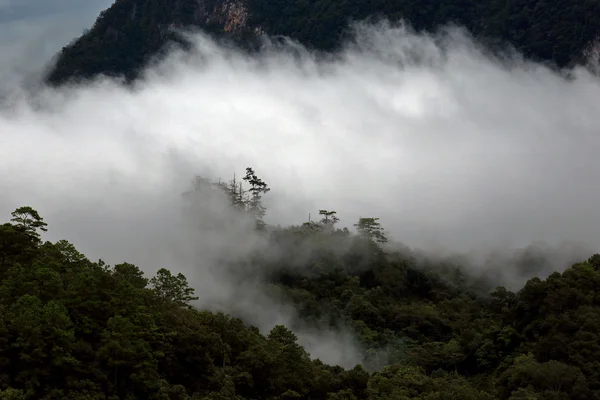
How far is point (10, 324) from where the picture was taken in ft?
165

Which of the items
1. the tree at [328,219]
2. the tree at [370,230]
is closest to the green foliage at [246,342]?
the tree at [370,230]

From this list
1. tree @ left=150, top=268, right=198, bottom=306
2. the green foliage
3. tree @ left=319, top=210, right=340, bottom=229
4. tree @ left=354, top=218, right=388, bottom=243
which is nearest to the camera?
the green foliage

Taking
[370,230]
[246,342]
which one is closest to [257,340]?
[246,342]

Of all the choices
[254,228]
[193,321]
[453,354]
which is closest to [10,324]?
[193,321]

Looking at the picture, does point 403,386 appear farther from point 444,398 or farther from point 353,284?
point 353,284

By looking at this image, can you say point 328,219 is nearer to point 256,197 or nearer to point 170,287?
point 256,197

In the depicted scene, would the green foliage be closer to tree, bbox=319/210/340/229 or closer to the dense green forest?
the dense green forest

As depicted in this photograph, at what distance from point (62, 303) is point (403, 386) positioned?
25.7m

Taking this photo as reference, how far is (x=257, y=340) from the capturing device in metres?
65.6

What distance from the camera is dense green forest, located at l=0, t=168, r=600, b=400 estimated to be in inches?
2018

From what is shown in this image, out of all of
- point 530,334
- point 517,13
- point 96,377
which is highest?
point 517,13

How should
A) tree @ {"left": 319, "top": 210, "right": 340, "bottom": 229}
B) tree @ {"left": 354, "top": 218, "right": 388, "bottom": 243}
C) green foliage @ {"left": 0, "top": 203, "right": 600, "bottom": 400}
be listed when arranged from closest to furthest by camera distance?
green foliage @ {"left": 0, "top": 203, "right": 600, "bottom": 400} → tree @ {"left": 354, "top": 218, "right": 388, "bottom": 243} → tree @ {"left": 319, "top": 210, "right": 340, "bottom": 229}

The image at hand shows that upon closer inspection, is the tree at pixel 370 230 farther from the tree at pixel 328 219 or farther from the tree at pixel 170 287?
the tree at pixel 170 287

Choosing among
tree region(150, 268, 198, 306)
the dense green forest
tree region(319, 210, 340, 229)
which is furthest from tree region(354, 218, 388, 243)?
tree region(150, 268, 198, 306)
